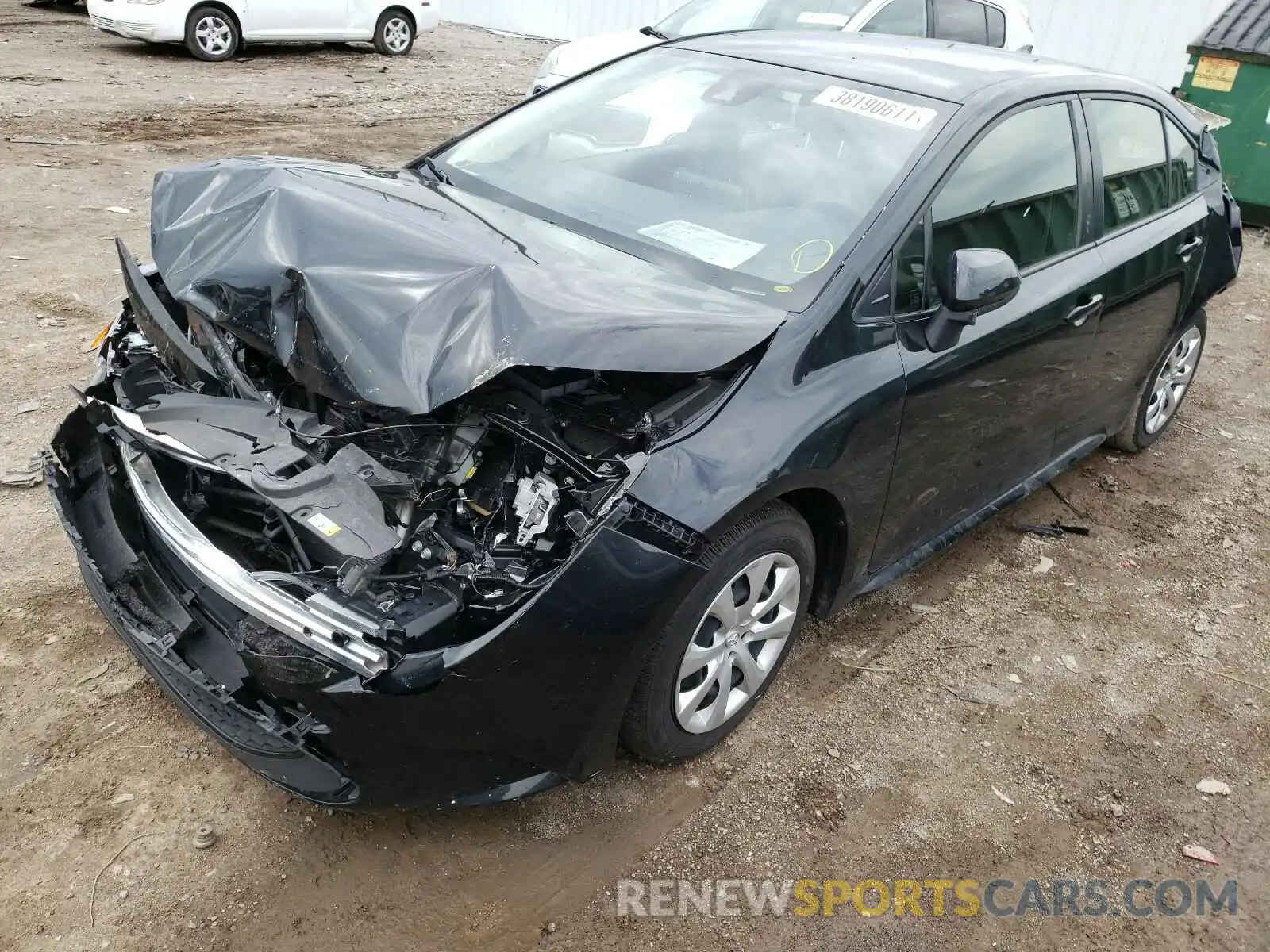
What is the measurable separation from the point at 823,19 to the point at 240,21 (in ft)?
26.5

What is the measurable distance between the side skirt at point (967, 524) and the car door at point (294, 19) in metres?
11.7

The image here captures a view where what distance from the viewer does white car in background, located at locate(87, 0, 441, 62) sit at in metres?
11.3

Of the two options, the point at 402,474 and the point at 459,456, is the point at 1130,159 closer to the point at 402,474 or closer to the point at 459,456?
the point at 459,456

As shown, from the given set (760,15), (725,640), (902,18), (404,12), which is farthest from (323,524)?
(404,12)

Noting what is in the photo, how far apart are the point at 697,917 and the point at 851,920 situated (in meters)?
0.39

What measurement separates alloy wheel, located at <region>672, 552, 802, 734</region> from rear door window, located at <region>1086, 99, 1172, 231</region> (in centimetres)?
208

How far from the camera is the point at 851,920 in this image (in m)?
2.38

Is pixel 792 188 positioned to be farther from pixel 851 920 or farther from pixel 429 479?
pixel 851 920

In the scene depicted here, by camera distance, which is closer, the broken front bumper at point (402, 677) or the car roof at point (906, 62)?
the broken front bumper at point (402, 677)

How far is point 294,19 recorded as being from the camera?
12.3 metres

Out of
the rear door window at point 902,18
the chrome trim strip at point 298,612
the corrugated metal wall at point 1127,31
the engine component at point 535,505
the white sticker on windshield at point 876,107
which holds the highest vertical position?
the corrugated metal wall at point 1127,31

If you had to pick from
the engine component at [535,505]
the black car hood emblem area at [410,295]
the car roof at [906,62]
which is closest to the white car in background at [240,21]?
the car roof at [906,62]

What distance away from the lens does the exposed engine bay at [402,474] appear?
2.12 meters

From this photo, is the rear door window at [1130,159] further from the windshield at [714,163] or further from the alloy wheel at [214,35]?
the alloy wheel at [214,35]
